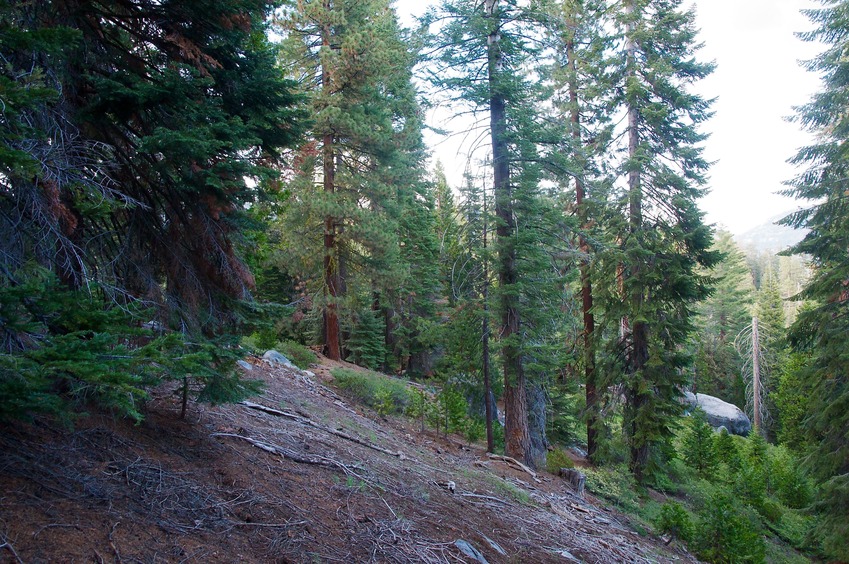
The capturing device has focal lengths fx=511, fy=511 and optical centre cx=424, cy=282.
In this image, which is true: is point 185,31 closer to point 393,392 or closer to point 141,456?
point 141,456

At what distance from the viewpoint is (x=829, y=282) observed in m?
11.7

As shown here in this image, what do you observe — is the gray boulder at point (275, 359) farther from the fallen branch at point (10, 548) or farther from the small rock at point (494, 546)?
the fallen branch at point (10, 548)

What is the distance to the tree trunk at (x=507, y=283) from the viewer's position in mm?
10070

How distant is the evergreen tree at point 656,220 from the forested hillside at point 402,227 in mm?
63

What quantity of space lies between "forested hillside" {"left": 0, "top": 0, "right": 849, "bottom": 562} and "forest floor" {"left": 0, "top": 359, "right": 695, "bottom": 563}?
0.33 metres

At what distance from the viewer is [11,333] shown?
3176mm

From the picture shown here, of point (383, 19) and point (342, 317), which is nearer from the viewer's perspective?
point (342, 317)

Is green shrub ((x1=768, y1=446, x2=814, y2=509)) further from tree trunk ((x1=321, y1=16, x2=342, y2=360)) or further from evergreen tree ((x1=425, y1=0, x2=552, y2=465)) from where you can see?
tree trunk ((x1=321, y1=16, x2=342, y2=360))

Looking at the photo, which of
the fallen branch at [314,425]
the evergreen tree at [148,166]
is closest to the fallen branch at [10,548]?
the evergreen tree at [148,166]

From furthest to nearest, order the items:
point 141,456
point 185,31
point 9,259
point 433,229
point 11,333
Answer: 1. point 433,229
2. point 185,31
3. point 141,456
4. point 9,259
5. point 11,333

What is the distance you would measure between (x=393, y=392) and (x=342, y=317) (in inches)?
225

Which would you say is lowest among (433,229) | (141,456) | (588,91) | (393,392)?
(393,392)

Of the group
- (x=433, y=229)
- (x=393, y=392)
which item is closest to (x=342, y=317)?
(x=393, y=392)

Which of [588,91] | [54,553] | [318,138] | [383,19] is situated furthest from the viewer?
[383,19]
